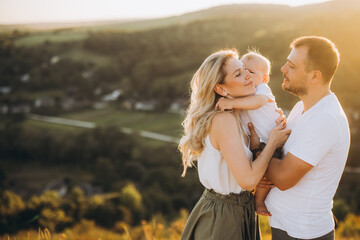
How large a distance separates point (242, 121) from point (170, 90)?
69494 millimetres

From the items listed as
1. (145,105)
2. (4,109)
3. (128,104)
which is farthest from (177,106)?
(4,109)

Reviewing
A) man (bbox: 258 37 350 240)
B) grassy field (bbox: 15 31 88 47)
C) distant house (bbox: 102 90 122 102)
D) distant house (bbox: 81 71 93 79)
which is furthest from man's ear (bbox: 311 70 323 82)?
grassy field (bbox: 15 31 88 47)

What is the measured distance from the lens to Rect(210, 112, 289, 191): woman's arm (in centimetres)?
183

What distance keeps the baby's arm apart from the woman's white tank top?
0.73 ft

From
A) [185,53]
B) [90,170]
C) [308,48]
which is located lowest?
[90,170]

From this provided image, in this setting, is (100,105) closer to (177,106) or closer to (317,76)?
(177,106)

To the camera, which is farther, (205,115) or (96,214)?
(96,214)

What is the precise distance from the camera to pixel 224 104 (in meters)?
1.95

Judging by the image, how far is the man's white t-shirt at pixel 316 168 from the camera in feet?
5.79

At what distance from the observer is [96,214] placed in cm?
Answer: 2539

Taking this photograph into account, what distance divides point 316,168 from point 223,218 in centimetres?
66

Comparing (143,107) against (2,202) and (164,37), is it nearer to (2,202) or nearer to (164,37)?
(164,37)

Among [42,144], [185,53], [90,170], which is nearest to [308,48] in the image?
[90,170]

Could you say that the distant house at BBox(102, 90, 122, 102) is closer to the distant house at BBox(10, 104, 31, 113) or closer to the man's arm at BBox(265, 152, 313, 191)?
the distant house at BBox(10, 104, 31, 113)
